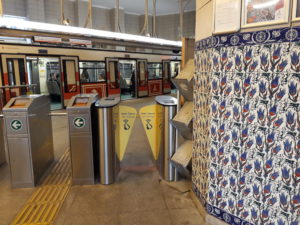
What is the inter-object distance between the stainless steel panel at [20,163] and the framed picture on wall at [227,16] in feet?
8.08

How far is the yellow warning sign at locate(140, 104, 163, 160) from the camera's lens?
128 inches

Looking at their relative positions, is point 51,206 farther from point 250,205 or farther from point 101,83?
point 101,83

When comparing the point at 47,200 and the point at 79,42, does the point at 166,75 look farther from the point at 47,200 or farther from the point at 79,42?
the point at 47,200

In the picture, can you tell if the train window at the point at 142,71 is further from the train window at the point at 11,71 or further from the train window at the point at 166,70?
the train window at the point at 11,71

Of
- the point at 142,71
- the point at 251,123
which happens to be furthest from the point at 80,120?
the point at 142,71

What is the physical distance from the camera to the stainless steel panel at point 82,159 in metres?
2.99

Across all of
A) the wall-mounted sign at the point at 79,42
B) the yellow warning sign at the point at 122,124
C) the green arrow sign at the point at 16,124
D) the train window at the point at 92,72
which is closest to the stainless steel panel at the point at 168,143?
the yellow warning sign at the point at 122,124

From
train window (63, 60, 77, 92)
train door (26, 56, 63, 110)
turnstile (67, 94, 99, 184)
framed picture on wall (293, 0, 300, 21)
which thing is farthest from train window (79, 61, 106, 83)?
framed picture on wall (293, 0, 300, 21)

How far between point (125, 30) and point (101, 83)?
445 centimetres

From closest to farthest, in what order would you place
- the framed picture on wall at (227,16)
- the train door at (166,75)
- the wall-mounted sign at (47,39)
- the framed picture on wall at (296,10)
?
the framed picture on wall at (296,10), the framed picture on wall at (227,16), the wall-mounted sign at (47,39), the train door at (166,75)

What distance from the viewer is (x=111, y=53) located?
9.56 metres

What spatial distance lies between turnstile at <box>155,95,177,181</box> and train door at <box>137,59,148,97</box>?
8.00m

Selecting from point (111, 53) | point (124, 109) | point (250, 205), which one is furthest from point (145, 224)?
point (111, 53)

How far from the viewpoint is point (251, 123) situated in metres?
1.87
